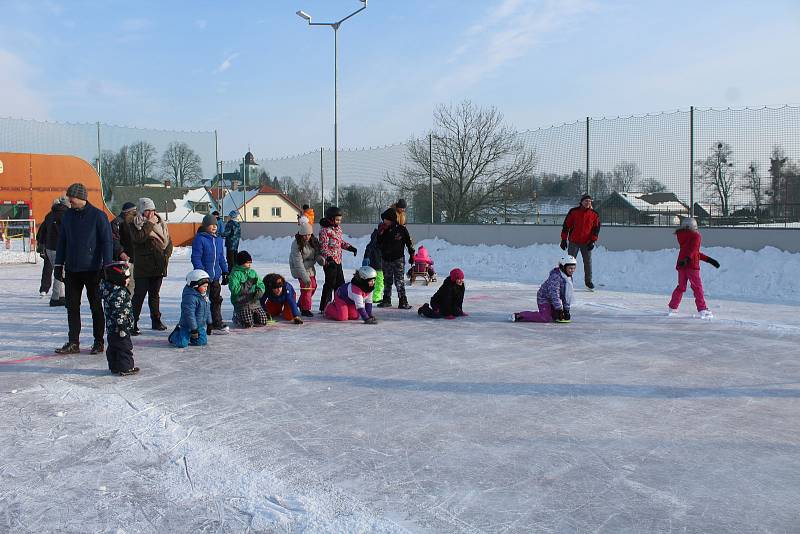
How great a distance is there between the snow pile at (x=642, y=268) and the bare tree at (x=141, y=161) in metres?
11.6

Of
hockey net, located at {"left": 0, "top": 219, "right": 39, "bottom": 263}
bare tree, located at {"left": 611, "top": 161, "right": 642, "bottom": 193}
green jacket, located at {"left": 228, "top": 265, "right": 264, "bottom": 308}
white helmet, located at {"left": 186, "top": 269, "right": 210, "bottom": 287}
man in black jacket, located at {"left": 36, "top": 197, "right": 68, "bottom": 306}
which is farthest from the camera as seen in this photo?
hockey net, located at {"left": 0, "top": 219, "right": 39, "bottom": 263}

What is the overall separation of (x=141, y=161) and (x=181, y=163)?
1615 mm

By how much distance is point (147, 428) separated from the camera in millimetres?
4559

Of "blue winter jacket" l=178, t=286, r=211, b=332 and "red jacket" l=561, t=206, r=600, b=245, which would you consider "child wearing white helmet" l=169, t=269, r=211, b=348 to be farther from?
"red jacket" l=561, t=206, r=600, b=245

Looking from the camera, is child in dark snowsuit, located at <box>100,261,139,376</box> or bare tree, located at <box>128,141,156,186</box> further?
bare tree, located at <box>128,141,156,186</box>

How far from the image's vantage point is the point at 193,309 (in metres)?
7.40

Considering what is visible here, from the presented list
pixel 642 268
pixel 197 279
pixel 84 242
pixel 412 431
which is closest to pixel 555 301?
pixel 197 279

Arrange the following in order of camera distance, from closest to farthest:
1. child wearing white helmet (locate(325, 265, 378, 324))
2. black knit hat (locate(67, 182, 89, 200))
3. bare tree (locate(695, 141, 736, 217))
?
black knit hat (locate(67, 182, 89, 200))
child wearing white helmet (locate(325, 265, 378, 324))
bare tree (locate(695, 141, 736, 217))

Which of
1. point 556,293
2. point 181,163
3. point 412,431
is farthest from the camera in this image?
point 181,163

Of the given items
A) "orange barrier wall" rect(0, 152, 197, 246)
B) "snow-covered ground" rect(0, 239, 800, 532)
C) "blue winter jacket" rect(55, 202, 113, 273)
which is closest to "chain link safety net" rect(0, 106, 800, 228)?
"orange barrier wall" rect(0, 152, 197, 246)

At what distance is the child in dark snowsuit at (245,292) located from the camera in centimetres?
848

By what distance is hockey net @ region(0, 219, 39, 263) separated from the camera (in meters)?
21.1

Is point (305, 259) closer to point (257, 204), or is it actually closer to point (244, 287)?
point (244, 287)

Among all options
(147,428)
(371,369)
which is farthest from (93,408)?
(371,369)
